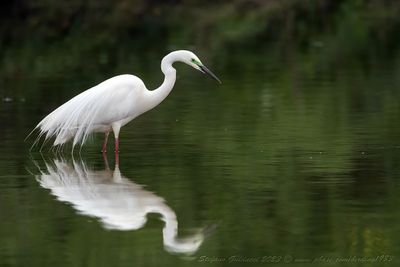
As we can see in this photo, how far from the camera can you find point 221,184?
1035cm

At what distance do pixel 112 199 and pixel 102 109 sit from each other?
9.09 feet

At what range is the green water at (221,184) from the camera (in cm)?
801

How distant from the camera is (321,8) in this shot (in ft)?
121

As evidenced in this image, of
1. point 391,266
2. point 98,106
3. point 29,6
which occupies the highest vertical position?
point 29,6

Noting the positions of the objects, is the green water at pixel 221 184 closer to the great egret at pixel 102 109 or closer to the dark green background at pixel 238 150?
the dark green background at pixel 238 150

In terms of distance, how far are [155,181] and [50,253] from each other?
8.96ft

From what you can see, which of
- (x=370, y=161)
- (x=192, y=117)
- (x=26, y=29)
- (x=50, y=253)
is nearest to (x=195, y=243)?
(x=50, y=253)

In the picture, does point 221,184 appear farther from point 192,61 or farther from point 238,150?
point 192,61

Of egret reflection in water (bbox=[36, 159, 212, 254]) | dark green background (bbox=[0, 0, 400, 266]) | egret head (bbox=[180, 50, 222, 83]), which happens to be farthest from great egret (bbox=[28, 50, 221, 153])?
egret reflection in water (bbox=[36, 159, 212, 254])

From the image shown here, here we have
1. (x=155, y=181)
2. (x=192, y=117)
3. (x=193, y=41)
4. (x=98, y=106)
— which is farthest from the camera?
(x=193, y=41)

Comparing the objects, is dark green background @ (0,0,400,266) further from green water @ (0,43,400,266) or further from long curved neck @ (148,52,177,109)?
long curved neck @ (148,52,177,109)

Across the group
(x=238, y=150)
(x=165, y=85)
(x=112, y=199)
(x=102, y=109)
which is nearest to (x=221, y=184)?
(x=112, y=199)

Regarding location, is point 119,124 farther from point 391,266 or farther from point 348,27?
point 348,27

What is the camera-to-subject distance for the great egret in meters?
12.5
